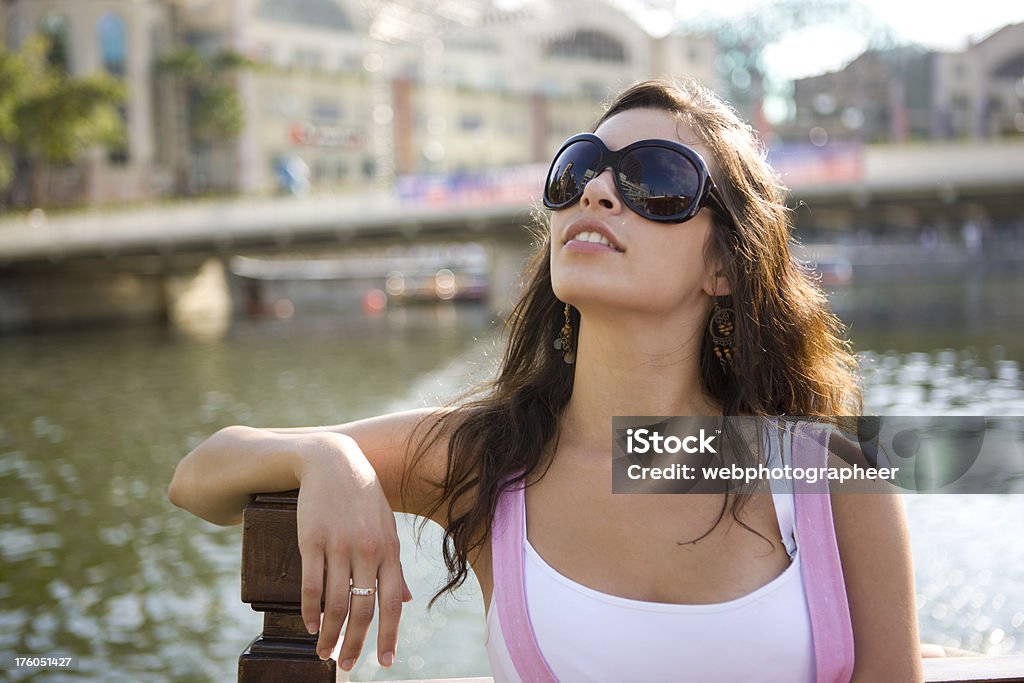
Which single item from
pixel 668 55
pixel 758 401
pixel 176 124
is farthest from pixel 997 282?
pixel 758 401

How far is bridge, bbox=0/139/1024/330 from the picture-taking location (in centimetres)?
2569

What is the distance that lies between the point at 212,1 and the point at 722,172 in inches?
2350

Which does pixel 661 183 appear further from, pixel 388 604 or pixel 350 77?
pixel 350 77

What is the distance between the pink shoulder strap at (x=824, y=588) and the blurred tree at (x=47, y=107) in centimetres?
3655

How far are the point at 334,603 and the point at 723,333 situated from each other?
86 centimetres

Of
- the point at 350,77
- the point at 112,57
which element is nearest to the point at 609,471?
the point at 112,57

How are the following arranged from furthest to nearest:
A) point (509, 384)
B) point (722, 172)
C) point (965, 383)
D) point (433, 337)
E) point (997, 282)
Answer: point (997, 282) → point (433, 337) → point (965, 383) → point (509, 384) → point (722, 172)

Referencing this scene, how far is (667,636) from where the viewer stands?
156 cm

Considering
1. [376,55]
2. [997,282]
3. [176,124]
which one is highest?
[376,55]

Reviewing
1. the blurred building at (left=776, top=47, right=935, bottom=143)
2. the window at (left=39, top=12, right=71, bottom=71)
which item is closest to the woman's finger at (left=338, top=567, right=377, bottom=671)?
the window at (left=39, top=12, right=71, bottom=71)

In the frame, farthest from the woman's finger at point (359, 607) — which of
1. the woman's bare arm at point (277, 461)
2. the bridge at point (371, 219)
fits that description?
the bridge at point (371, 219)

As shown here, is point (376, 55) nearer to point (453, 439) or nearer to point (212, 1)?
point (212, 1)

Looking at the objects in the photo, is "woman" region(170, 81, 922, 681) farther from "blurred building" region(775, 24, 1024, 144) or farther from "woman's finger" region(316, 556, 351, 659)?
"blurred building" region(775, 24, 1024, 144)

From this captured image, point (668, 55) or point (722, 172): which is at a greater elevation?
point (668, 55)
